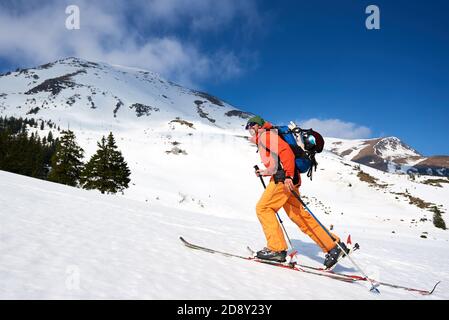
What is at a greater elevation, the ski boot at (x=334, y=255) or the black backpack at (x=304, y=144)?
the black backpack at (x=304, y=144)

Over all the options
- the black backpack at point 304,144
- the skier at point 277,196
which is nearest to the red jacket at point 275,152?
the skier at point 277,196

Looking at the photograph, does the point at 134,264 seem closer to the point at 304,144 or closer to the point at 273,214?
the point at 273,214

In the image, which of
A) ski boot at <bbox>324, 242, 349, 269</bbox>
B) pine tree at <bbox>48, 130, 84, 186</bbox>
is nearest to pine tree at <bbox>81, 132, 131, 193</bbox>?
pine tree at <bbox>48, 130, 84, 186</bbox>

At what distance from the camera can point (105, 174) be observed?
3259 cm

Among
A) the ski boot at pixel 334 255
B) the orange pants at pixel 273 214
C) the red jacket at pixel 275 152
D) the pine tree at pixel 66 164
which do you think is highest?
the pine tree at pixel 66 164

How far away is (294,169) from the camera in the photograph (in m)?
6.26

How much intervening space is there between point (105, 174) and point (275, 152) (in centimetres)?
2940

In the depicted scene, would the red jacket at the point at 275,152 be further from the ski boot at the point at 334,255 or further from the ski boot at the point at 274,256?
the ski boot at the point at 334,255

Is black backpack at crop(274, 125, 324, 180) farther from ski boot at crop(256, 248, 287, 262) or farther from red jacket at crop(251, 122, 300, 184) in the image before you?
ski boot at crop(256, 248, 287, 262)

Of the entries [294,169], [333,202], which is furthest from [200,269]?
[333,202]

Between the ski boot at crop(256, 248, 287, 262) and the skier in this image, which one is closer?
the skier

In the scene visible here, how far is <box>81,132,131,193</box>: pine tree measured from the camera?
3247cm

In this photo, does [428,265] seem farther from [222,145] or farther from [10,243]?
[222,145]

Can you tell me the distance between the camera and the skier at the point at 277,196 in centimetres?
609
